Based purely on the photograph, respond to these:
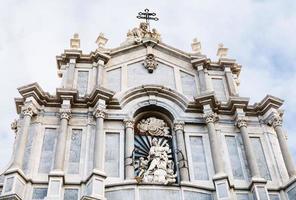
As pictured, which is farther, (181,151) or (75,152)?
(181,151)

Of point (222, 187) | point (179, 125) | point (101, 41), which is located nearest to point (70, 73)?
point (101, 41)

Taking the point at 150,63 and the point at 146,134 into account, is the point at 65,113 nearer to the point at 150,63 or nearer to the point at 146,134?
the point at 146,134

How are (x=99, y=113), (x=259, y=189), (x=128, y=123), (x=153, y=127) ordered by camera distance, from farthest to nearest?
(x=153, y=127) → (x=128, y=123) → (x=99, y=113) → (x=259, y=189)

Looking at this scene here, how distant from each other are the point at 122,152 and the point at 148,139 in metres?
1.38

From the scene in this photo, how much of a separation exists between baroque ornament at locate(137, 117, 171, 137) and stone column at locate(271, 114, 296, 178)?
349 cm

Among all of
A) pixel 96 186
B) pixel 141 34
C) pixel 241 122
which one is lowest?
pixel 96 186

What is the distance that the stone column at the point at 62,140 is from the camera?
44.1 ft

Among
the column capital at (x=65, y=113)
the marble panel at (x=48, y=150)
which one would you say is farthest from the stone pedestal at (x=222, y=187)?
the column capital at (x=65, y=113)

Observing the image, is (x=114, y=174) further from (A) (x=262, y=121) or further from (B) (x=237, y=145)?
(A) (x=262, y=121)

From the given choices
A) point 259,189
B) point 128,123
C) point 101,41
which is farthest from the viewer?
point 101,41

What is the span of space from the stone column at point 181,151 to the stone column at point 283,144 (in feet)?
9.79

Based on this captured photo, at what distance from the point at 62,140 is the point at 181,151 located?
3.60 meters

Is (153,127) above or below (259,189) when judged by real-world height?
above

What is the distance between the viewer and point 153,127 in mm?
15930
